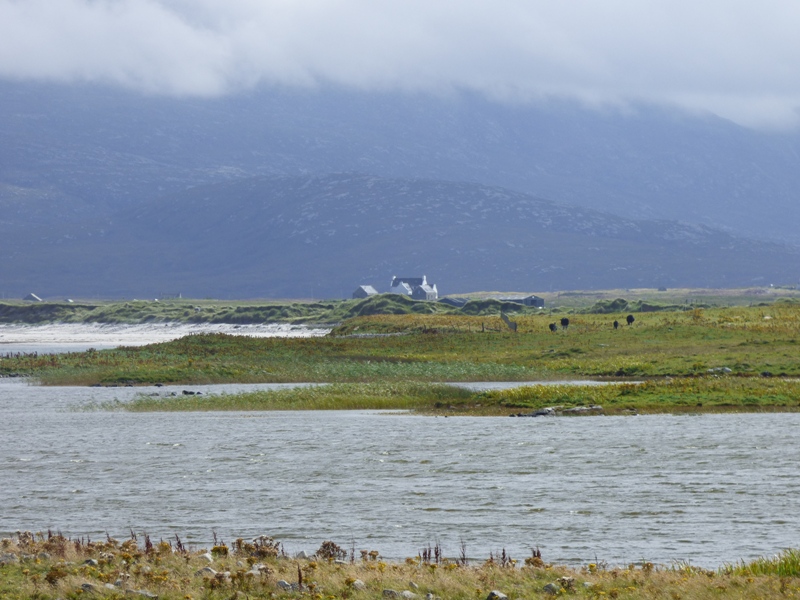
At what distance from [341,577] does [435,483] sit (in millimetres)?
12816

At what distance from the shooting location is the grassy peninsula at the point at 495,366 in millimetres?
54031

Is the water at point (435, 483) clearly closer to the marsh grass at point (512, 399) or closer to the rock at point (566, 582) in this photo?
the rock at point (566, 582)

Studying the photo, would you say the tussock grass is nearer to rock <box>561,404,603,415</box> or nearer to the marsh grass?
the marsh grass

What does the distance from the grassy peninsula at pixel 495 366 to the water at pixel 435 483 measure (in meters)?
6.35

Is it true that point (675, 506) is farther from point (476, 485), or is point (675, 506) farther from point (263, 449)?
point (263, 449)

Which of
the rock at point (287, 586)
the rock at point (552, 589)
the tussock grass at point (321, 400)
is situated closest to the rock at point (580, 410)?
the tussock grass at point (321, 400)

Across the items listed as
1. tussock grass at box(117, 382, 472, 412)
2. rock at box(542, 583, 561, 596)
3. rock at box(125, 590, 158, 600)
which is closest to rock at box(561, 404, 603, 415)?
tussock grass at box(117, 382, 472, 412)

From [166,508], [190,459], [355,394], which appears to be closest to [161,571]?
[166,508]

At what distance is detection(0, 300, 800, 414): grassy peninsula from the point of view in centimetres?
5403

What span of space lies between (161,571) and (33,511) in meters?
10.2

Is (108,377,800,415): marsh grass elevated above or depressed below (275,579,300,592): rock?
above

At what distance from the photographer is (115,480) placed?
3306 cm

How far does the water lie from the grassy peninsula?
6.35m

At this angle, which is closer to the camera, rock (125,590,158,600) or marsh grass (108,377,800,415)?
rock (125,590,158,600)
